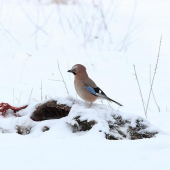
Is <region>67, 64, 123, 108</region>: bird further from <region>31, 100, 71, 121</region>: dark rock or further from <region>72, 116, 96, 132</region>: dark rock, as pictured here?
<region>72, 116, 96, 132</region>: dark rock

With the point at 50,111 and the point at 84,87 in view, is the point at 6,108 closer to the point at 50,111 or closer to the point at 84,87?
the point at 50,111

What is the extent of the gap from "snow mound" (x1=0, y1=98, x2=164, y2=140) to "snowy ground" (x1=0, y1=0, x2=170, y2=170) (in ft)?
0.10

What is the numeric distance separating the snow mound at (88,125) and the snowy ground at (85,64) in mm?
29

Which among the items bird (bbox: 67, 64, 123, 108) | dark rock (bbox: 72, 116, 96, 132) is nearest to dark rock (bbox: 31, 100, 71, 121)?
dark rock (bbox: 72, 116, 96, 132)

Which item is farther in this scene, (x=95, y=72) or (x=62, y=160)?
(x=95, y=72)

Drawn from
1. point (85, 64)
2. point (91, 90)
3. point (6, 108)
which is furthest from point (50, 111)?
point (85, 64)

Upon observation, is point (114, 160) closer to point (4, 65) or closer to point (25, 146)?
point (25, 146)

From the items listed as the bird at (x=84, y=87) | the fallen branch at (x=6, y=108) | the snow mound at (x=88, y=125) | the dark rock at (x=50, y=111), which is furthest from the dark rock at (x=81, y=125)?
the bird at (x=84, y=87)

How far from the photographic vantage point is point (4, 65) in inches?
278

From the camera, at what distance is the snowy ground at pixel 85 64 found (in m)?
2.64

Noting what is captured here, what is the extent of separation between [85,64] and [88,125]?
13.8ft

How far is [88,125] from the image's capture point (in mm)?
3062

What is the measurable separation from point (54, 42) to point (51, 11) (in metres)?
2.08

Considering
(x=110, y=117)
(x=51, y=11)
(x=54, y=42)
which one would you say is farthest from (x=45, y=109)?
(x=51, y=11)
